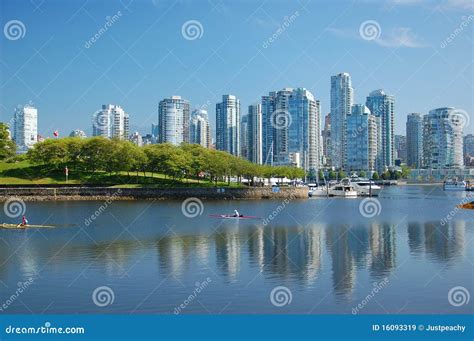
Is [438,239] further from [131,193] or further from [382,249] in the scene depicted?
[131,193]

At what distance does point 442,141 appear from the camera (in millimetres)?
197375

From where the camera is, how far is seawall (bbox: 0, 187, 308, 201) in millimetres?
72312

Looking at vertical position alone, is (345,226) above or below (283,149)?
below

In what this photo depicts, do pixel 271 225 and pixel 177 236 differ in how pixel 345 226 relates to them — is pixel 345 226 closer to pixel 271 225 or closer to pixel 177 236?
pixel 271 225

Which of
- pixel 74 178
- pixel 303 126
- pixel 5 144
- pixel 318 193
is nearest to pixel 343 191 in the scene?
pixel 318 193

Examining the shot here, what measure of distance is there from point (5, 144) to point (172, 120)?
108 metres

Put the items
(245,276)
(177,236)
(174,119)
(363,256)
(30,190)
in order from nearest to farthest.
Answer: (245,276) → (363,256) → (177,236) → (30,190) → (174,119)

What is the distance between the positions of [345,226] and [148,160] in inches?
1836

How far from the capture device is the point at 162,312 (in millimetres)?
17766

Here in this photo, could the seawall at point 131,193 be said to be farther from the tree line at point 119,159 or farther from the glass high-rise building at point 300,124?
the glass high-rise building at point 300,124

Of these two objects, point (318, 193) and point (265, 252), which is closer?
point (265, 252)

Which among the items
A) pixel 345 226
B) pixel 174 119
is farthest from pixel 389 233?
pixel 174 119

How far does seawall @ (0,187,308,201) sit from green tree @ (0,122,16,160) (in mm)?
12586

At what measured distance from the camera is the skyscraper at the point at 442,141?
192 m
